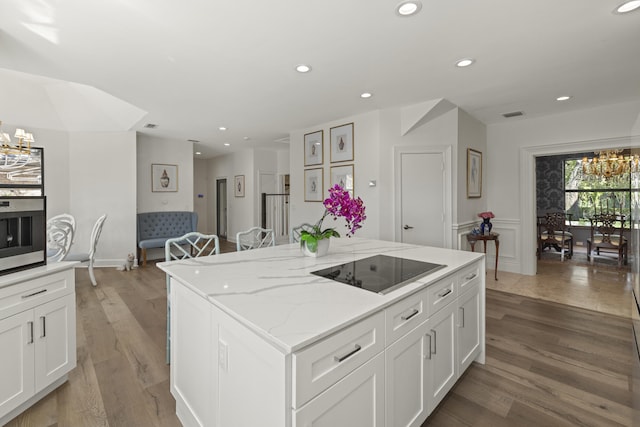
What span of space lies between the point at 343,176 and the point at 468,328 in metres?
3.07

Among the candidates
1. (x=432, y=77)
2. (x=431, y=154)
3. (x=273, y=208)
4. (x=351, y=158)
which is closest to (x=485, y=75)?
(x=432, y=77)

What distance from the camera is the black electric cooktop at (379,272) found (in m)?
1.44

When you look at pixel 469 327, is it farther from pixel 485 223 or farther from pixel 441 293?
pixel 485 223

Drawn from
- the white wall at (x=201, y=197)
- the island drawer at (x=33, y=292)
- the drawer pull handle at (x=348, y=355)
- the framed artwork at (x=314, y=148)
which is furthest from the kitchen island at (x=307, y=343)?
the white wall at (x=201, y=197)

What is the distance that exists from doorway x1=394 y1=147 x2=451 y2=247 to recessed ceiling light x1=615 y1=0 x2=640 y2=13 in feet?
7.44

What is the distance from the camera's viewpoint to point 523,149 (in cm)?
469

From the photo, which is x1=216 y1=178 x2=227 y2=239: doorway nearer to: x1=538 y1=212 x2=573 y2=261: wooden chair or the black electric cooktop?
the black electric cooktop

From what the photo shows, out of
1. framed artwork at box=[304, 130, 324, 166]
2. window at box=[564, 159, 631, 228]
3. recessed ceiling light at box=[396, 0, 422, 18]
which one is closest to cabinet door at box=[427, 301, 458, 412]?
recessed ceiling light at box=[396, 0, 422, 18]

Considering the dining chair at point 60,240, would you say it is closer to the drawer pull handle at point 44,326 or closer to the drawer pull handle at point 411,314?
the drawer pull handle at point 44,326

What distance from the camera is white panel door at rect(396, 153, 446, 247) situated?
4254mm

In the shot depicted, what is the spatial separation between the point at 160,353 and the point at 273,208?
17.7 ft

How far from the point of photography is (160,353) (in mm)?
2426

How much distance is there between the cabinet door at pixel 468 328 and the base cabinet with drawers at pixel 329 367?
18 millimetres

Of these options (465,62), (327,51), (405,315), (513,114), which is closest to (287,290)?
(405,315)
